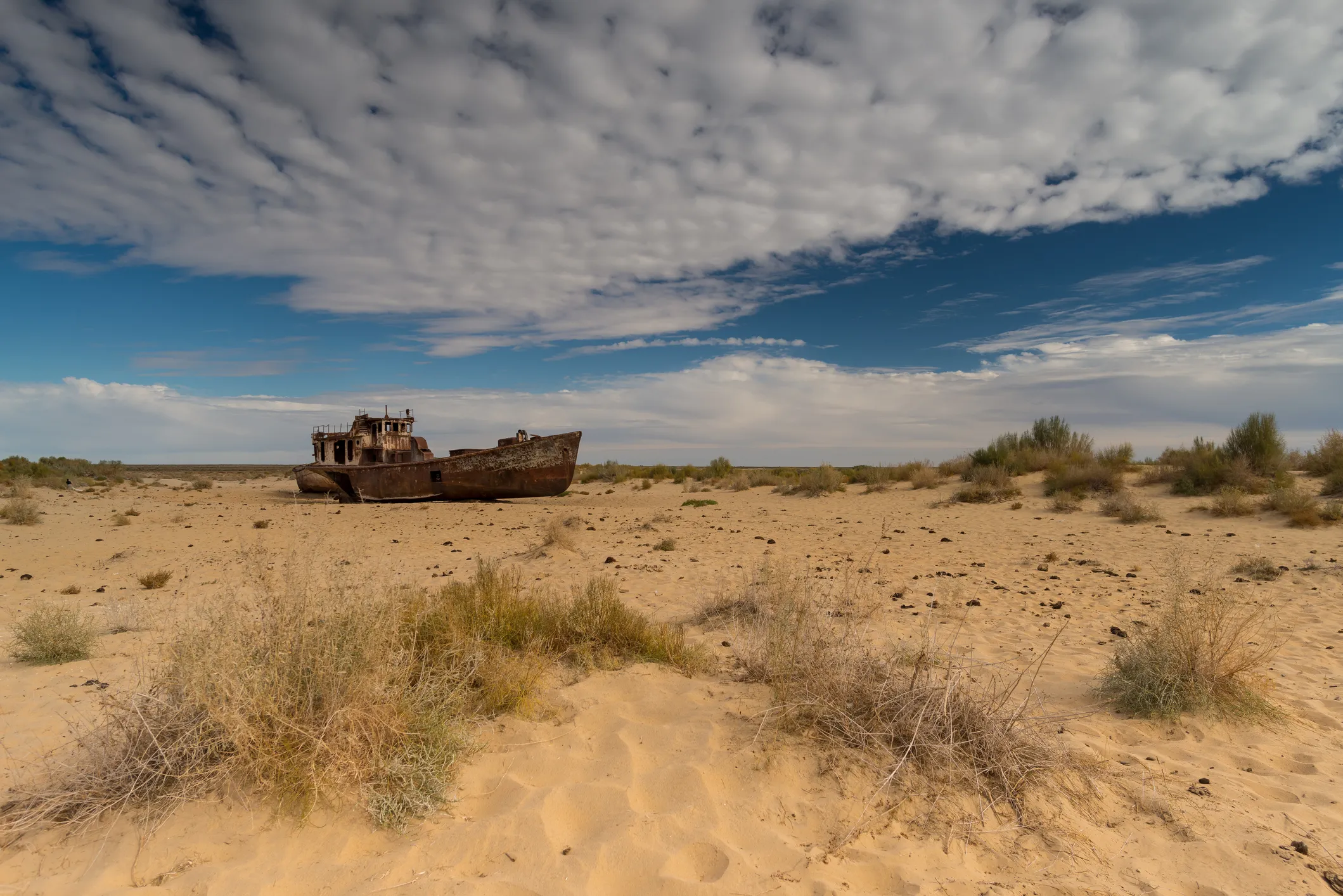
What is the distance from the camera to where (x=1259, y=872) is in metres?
2.62

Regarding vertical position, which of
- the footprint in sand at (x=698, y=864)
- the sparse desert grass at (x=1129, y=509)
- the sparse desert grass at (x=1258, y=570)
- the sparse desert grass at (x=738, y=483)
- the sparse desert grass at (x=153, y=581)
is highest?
the sparse desert grass at (x=738, y=483)

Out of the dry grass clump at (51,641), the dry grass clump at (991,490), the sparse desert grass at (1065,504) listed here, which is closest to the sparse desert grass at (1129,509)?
the sparse desert grass at (1065,504)

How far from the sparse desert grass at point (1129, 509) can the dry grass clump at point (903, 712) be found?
11024 mm

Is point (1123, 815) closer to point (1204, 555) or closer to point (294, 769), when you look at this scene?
point (294, 769)

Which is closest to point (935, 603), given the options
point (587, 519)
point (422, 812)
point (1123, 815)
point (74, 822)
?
point (1123, 815)

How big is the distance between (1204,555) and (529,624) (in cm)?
1000

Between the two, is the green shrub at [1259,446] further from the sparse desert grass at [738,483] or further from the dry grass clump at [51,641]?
the dry grass clump at [51,641]

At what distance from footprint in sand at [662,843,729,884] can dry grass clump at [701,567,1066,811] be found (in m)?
0.89

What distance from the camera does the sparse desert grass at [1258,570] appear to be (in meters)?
8.02

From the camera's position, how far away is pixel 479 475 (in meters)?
20.6

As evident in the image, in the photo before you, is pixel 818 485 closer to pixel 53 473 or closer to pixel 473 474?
pixel 473 474

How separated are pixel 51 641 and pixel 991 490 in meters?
18.2

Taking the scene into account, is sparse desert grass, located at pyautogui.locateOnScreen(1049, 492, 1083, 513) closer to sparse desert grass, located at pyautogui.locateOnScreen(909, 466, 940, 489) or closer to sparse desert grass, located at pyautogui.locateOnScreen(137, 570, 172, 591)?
sparse desert grass, located at pyautogui.locateOnScreen(909, 466, 940, 489)

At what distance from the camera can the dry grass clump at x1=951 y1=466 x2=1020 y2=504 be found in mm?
17078
